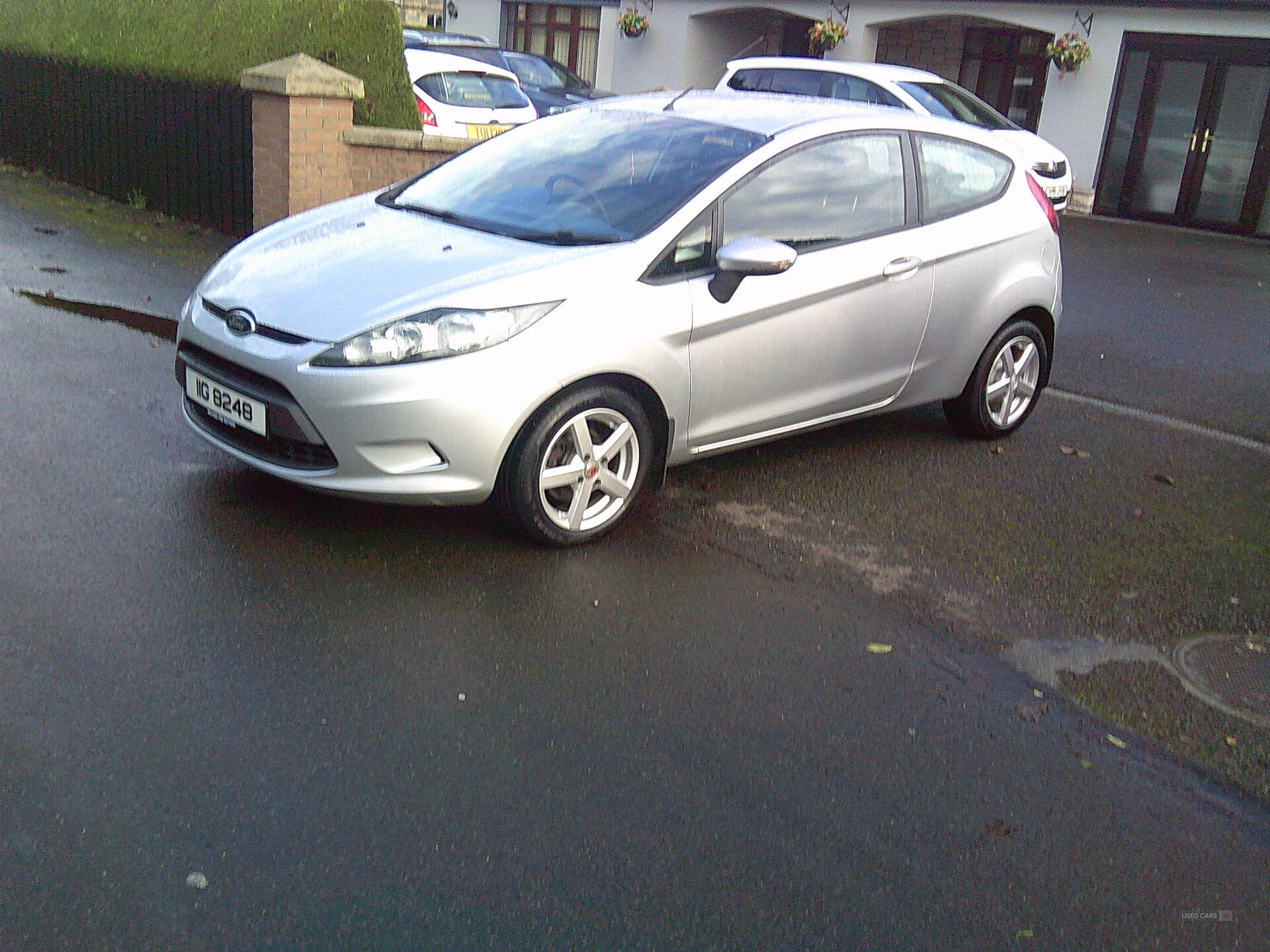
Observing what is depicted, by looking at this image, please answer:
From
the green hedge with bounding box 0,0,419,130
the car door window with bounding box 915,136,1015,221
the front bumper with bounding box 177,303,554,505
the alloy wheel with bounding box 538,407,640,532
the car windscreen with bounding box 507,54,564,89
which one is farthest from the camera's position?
the car windscreen with bounding box 507,54,564,89

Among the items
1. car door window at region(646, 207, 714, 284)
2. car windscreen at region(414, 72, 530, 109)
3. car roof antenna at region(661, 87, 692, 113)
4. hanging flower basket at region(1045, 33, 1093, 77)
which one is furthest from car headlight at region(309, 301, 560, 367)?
hanging flower basket at region(1045, 33, 1093, 77)

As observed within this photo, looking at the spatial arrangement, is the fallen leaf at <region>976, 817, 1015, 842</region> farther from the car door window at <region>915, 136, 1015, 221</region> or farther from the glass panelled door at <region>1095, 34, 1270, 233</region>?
the glass panelled door at <region>1095, 34, 1270, 233</region>

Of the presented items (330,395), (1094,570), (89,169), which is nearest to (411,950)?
(330,395)

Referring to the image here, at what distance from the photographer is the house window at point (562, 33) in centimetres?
2973

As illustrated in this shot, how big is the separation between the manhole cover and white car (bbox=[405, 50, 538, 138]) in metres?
11.1

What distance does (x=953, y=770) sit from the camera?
4016mm

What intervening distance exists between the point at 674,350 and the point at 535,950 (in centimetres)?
281

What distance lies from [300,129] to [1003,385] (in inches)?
241

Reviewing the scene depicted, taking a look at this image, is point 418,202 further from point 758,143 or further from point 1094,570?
point 1094,570

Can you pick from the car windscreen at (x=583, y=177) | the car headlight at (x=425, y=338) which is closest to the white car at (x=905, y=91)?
the car windscreen at (x=583, y=177)

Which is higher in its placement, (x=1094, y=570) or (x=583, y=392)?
(x=583, y=392)

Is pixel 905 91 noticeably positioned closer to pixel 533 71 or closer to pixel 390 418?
pixel 533 71

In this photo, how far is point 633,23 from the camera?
27.3 metres

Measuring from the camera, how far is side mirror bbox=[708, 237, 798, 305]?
5.38m
